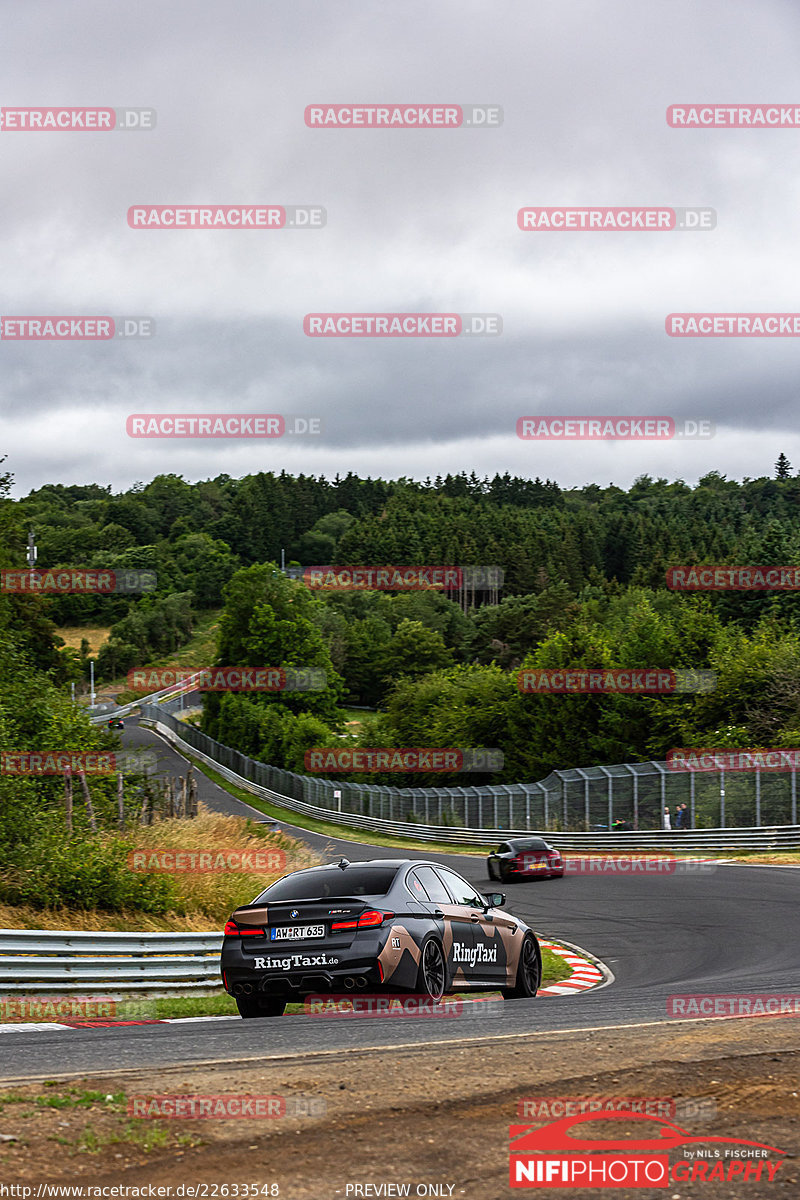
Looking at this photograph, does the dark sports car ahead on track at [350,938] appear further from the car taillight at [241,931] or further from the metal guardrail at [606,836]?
the metal guardrail at [606,836]

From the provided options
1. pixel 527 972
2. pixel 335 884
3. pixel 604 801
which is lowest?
pixel 604 801

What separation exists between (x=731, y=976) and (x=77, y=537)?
7025 inches

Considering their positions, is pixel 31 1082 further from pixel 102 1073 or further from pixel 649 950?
pixel 649 950

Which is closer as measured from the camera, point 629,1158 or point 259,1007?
point 629,1158

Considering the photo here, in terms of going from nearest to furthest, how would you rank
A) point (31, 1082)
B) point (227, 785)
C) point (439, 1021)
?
point (31, 1082), point (439, 1021), point (227, 785)

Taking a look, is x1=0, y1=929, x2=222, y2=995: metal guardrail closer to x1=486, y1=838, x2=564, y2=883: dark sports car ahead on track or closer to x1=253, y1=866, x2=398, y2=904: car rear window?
x1=253, y1=866, x2=398, y2=904: car rear window

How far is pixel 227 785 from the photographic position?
77625 millimetres

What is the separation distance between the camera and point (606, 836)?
1529 inches

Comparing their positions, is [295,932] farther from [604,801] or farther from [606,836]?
[604,801]

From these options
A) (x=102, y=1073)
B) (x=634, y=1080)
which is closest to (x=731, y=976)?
(x=634, y=1080)

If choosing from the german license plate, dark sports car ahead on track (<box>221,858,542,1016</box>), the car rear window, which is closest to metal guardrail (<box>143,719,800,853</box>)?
dark sports car ahead on track (<box>221,858,542,1016</box>)

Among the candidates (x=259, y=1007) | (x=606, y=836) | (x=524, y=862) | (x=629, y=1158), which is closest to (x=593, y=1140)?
(x=629, y=1158)

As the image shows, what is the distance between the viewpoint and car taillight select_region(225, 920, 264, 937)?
1001cm

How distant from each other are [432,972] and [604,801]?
3037 cm
